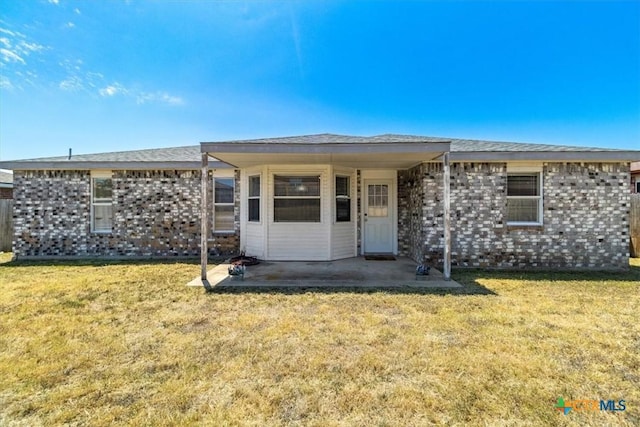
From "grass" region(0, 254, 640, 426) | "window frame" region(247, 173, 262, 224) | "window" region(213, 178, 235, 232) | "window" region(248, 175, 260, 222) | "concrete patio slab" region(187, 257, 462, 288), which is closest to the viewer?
"grass" region(0, 254, 640, 426)

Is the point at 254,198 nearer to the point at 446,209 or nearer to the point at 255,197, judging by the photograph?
the point at 255,197

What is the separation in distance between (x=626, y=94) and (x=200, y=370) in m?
17.3

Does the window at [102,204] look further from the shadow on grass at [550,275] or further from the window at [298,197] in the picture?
the shadow on grass at [550,275]

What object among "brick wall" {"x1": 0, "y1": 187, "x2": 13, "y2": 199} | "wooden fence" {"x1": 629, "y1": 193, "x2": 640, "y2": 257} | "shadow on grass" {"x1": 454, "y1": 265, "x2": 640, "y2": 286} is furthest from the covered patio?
"brick wall" {"x1": 0, "y1": 187, "x2": 13, "y2": 199}

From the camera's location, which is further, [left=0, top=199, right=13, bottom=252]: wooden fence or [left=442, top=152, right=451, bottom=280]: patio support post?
[left=0, top=199, right=13, bottom=252]: wooden fence

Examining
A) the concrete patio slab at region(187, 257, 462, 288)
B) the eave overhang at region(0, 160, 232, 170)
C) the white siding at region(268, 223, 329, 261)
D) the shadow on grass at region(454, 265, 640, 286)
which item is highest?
the eave overhang at region(0, 160, 232, 170)

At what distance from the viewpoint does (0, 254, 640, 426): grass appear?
2.06 metres

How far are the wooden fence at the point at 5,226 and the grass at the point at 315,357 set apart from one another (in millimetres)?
7958

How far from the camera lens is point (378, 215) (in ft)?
28.5

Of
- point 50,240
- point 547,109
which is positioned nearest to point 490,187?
point 547,109

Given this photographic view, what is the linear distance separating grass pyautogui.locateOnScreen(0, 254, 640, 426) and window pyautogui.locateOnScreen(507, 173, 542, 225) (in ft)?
8.26

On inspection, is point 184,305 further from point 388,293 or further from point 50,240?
point 50,240

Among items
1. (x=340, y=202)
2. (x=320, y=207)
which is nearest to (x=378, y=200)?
(x=340, y=202)

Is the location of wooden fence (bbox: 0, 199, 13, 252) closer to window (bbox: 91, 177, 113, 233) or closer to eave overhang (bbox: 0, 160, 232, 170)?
eave overhang (bbox: 0, 160, 232, 170)
